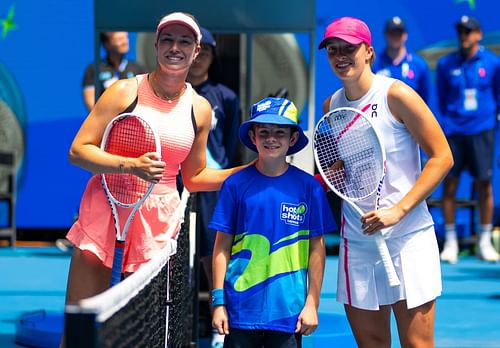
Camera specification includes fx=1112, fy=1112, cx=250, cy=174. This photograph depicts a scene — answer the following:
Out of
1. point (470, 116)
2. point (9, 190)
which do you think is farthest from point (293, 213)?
point (9, 190)

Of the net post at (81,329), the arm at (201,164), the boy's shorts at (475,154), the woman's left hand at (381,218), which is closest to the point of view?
the net post at (81,329)

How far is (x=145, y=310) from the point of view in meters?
3.90

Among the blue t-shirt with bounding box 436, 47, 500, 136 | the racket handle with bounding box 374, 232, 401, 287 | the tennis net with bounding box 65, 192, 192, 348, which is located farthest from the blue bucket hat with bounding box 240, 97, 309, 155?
the blue t-shirt with bounding box 436, 47, 500, 136

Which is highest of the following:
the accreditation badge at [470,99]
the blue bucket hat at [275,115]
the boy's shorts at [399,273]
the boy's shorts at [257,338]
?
the accreditation badge at [470,99]

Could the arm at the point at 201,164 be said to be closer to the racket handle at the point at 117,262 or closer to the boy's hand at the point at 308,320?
the racket handle at the point at 117,262

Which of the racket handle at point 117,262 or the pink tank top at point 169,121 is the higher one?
the pink tank top at point 169,121

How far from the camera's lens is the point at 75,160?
4465mm

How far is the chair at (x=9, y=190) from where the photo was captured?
11.6m

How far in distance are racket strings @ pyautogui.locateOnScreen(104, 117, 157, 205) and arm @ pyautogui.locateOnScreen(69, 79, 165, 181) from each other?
6cm

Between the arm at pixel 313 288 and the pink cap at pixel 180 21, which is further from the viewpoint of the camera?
the pink cap at pixel 180 21

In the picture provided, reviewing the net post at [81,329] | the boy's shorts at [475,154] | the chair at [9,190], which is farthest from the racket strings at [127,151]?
the chair at [9,190]

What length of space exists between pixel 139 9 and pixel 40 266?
416 centimetres

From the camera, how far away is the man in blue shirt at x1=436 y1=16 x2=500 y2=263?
35.2ft

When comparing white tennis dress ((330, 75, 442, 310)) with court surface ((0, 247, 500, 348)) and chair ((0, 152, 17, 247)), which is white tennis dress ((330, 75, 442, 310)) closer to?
court surface ((0, 247, 500, 348))
